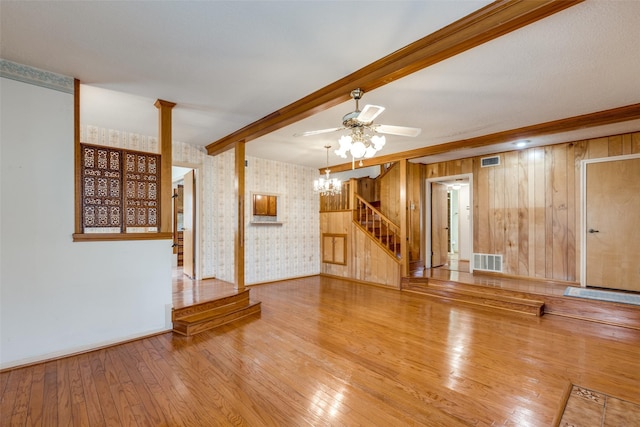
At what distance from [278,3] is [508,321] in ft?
15.2

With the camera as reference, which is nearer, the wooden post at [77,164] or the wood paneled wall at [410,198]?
the wooden post at [77,164]

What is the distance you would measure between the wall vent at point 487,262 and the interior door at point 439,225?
3.65 feet

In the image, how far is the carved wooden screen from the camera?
9.89ft

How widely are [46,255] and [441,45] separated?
4.09 m

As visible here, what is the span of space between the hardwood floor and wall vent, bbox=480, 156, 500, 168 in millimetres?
3127

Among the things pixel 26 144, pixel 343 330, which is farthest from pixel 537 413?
pixel 26 144

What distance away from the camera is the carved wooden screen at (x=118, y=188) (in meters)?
3.02

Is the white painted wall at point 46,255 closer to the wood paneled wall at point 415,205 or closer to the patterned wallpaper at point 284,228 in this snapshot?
the patterned wallpaper at point 284,228

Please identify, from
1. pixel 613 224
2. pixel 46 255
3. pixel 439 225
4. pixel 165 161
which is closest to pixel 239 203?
pixel 165 161

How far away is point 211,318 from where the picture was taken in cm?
366

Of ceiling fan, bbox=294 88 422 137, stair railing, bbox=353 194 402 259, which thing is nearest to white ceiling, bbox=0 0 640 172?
ceiling fan, bbox=294 88 422 137

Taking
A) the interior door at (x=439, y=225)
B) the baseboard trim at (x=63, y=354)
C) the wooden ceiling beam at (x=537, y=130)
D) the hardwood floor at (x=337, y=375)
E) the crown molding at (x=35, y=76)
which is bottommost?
the hardwood floor at (x=337, y=375)

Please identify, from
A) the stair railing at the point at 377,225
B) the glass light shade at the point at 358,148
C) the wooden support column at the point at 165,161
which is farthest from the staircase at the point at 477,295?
the wooden support column at the point at 165,161

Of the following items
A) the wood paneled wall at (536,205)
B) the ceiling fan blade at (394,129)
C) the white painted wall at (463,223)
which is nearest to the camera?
→ the ceiling fan blade at (394,129)
